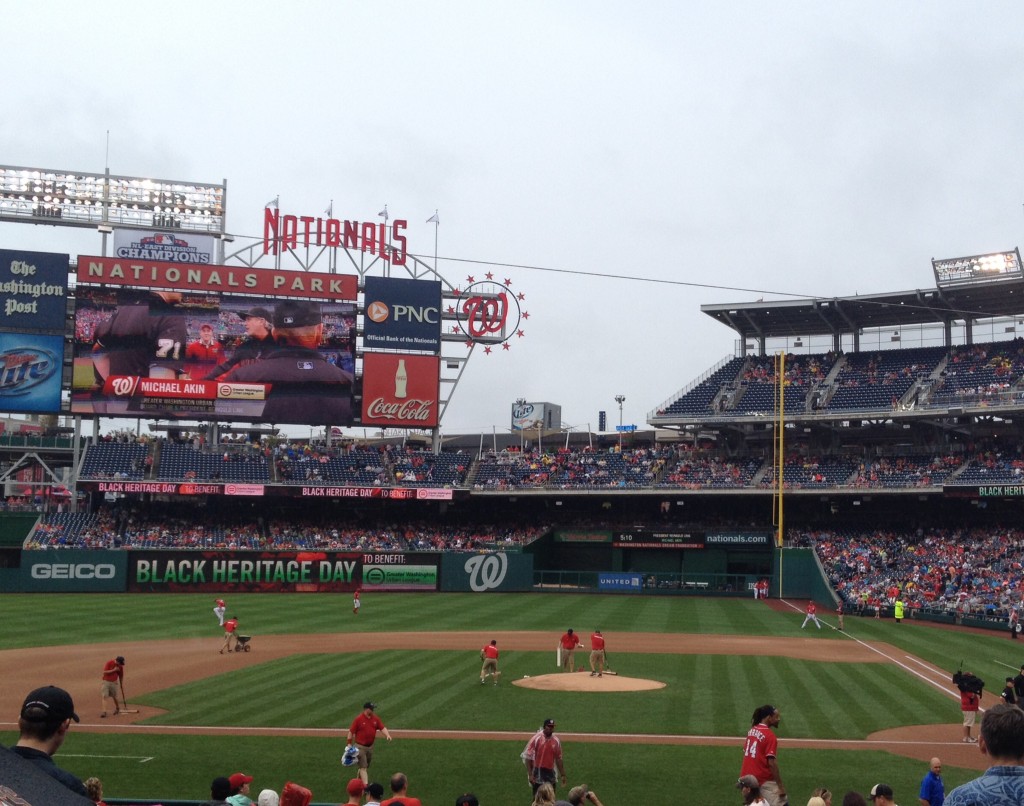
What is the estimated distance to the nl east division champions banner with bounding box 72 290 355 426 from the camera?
63.8 metres

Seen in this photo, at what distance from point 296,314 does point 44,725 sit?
63746 millimetres

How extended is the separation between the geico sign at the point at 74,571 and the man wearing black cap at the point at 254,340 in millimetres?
15819

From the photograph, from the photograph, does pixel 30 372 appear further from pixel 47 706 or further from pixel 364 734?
pixel 47 706

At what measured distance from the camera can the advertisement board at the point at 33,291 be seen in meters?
63.0

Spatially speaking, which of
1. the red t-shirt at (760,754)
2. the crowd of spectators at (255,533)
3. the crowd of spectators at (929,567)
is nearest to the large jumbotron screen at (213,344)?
the crowd of spectators at (255,533)

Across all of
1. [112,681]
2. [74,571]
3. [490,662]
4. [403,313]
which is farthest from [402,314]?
[112,681]

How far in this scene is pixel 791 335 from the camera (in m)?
75.1

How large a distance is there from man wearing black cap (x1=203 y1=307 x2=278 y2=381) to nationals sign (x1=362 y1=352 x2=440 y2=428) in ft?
21.2

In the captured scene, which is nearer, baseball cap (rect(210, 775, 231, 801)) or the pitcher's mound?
baseball cap (rect(210, 775, 231, 801))

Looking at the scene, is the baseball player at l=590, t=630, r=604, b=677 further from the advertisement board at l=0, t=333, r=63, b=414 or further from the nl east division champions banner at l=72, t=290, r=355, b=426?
the advertisement board at l=0, t=333, r=63, b=414

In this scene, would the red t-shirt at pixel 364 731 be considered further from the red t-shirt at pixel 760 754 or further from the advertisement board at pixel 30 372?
the advertisement board at pixel 30 372

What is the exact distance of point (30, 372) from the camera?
62.4m

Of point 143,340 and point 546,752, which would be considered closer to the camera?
point 546,752

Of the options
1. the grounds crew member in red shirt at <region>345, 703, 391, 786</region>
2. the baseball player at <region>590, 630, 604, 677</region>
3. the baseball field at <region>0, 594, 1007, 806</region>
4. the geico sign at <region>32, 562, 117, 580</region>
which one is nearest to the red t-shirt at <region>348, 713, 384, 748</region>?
the grounds crew member in red shirt at <region>345, 703, 391, 786</region>
